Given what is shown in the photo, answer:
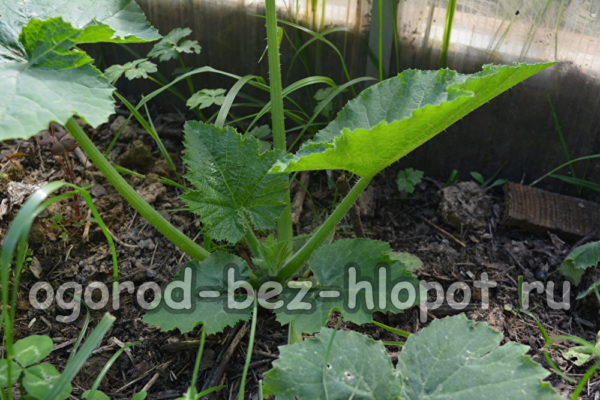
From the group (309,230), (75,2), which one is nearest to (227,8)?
(75,2)

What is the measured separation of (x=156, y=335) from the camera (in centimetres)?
194

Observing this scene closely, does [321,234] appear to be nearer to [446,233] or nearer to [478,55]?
[446,233]

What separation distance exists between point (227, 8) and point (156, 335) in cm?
133

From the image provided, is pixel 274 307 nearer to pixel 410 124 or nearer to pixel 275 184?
pixel 275 184

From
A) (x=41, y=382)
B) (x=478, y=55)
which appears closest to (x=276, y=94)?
(x=478, y=55)

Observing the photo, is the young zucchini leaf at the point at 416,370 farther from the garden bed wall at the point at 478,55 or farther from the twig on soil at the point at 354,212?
the garden bed wall at the point at 478,55

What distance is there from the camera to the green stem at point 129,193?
5.60ft

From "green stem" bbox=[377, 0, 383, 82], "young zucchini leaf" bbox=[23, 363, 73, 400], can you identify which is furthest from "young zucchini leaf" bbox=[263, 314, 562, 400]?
"green stem" bbox=[377, 0, 383, 82]

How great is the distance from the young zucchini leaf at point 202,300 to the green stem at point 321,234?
13cm

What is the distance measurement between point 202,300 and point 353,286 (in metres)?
0.43

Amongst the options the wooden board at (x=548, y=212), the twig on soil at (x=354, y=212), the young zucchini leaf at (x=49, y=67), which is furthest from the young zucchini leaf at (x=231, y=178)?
the wooden board at (x=548, y=212)

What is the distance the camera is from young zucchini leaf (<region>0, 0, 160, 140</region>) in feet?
4.77

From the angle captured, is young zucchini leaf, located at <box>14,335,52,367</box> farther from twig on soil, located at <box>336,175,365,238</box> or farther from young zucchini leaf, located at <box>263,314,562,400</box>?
twig on soil, located at <box>336,175,365,238</box>

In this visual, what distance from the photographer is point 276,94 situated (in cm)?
198
